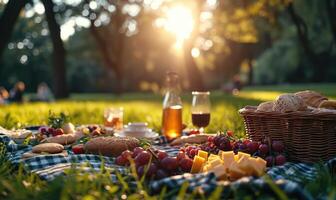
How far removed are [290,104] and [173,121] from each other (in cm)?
157

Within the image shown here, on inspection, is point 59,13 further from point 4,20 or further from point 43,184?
point 43,184

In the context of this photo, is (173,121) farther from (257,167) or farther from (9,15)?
(9,15)

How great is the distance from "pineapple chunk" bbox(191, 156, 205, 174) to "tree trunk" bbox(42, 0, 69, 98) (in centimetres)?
1540

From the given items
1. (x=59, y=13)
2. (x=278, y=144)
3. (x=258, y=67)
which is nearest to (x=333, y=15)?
(x=278, y=144)

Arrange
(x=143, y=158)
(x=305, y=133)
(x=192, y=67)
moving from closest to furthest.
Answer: (x=143, y=158), (x=305, y=133), (x=192, y=67)

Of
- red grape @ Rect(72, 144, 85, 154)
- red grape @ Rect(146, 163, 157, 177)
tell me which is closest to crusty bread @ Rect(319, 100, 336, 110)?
red grape @ Rect(146, 163, 157, 177)

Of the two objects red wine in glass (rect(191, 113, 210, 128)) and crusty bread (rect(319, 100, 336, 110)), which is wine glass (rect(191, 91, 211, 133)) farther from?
crusty bread (rect(319, 100, 336, 110))

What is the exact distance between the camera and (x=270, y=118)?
3.26 meters

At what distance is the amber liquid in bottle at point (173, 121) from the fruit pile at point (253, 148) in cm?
117

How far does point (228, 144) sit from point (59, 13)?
2711cm

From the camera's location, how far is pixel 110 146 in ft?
10.8

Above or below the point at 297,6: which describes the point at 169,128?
below

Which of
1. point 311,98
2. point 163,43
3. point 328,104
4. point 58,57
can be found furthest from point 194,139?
point 163,43

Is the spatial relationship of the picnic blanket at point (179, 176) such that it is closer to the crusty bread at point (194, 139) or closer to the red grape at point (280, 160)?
the red grape at point (280, 160)
